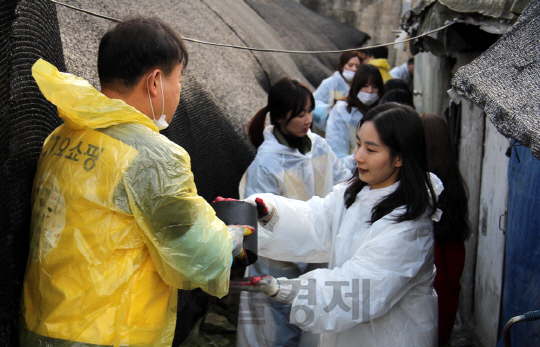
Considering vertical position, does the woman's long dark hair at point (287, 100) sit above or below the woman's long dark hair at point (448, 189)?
above

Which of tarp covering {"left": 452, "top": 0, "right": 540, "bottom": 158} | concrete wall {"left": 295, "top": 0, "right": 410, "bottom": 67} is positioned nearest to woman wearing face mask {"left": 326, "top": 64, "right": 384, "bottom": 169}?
tarp covering {"left": 452, "top": 0, "right": 540, "bottom": 158}

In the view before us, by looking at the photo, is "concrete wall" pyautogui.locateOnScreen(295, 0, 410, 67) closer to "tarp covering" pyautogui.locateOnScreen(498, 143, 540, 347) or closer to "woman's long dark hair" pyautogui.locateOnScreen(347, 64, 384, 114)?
"woman's long dark hair" pyautogui.locateOnScreen(347, 64, 384, 114)

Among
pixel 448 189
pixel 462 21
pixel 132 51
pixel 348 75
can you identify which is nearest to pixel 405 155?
pixel 448 189

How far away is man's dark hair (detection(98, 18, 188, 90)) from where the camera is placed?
1.53 m

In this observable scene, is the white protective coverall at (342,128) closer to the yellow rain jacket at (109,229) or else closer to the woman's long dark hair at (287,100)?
the woman's long dark hair at (287,100)

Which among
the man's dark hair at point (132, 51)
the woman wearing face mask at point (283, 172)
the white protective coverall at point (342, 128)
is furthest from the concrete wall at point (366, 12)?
the man's dark hair at point (132, 51)

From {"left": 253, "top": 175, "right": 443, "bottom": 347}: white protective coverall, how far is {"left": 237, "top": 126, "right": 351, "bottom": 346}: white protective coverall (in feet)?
2.25

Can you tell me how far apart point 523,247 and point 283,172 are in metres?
1.44

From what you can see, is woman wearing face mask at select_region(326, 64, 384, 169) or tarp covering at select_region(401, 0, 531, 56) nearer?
tarp covering at select_region(401, 0, 531, 56)

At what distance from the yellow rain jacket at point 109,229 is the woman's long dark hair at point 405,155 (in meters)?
0.88

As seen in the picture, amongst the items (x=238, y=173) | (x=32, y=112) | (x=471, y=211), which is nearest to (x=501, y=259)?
(x=471, y=211)

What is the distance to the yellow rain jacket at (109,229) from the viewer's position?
4.70 ft

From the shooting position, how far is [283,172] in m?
3.22

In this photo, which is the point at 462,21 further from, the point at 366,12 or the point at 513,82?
the point at 366,12
